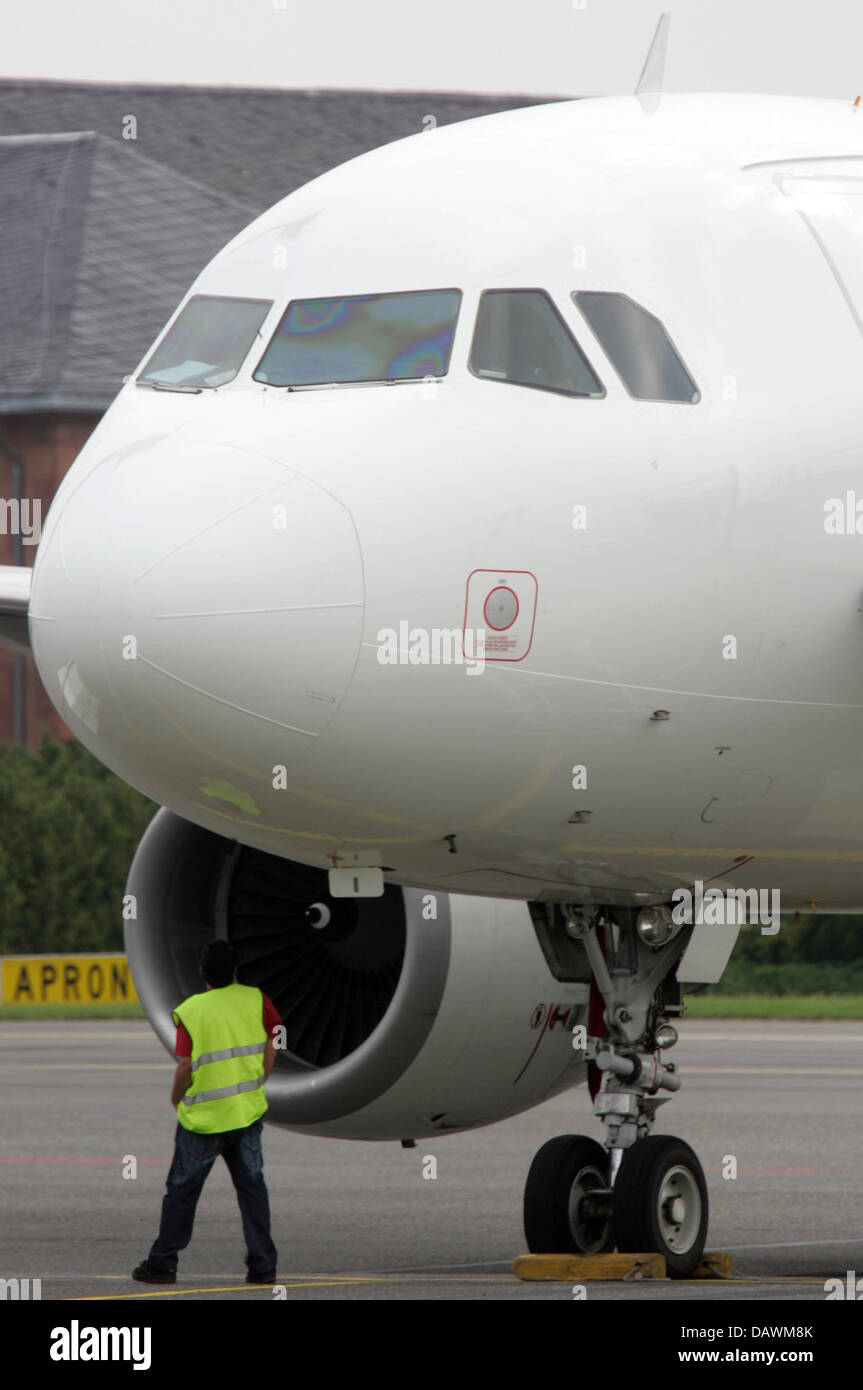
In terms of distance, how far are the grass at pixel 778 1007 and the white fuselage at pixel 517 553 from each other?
74.2ft

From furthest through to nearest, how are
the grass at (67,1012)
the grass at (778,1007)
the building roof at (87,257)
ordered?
1. the building roof at (87,257)
2. the grass at (67,1012)
3. the grass at (778,1007)

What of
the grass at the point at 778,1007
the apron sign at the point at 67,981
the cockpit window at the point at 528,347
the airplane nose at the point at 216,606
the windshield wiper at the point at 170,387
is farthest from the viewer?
the apron sign at the point at 67,981

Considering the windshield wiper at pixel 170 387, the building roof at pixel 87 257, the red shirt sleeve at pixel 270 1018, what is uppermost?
the building roof at pixel 87 257

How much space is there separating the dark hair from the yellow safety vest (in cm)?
11

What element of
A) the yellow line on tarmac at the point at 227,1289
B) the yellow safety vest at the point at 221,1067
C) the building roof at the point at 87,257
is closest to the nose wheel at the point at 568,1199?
the yellow line on tarmac at the point at 227,1289

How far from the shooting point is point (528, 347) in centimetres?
850

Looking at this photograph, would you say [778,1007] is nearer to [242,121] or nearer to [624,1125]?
[624,1125]

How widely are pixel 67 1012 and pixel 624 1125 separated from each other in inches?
925

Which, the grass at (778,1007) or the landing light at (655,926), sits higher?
the grass at (778,1007)

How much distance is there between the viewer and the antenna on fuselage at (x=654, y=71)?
32.1 ft

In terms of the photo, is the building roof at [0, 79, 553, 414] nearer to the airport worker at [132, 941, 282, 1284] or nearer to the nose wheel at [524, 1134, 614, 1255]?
the airport worker at [132, 941, 282, 1284]

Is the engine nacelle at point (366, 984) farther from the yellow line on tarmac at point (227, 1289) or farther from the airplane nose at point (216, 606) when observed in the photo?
the airplane nose at point (216, 606)

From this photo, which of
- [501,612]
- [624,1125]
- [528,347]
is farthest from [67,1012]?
[501,612]

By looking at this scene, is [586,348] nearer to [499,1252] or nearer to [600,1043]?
[600,1043]
